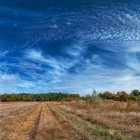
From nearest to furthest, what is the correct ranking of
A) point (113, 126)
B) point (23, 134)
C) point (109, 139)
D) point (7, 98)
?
1. point (109, 139)
2. point (23, 134)
3. point (113, 126)
4. point (7, 98)

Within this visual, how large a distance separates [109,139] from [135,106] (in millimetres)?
24707

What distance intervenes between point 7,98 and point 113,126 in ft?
564

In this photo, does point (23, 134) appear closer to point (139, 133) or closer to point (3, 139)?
point (3, 139)

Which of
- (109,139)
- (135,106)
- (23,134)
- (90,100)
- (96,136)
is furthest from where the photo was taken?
(90,100)

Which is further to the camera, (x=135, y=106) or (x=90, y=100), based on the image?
(x=90, y=100)

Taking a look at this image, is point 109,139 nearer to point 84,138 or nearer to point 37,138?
point 84,138

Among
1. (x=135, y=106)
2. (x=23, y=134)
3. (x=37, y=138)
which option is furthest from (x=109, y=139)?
(x=135, y=106)

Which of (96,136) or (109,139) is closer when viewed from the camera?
(109,139)

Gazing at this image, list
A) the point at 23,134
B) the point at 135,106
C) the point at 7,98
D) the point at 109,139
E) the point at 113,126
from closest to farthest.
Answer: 1. the point at 109,139
2. the point at 23,134
3. the point at 113,126
4. the point at 135,106
5. the point at 7,98

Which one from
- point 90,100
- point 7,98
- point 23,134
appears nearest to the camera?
point 23,134

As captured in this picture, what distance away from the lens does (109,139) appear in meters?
17.4

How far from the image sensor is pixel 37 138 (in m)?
18.1

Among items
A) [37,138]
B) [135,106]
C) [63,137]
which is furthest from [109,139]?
[135,106]

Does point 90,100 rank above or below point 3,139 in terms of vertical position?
above
